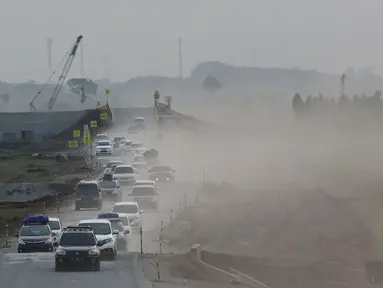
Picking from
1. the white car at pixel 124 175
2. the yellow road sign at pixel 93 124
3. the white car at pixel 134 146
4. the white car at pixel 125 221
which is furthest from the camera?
the yellow road sign at pixel 93 124

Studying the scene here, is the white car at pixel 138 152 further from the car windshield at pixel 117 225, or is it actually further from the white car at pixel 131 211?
the car windshield at pixel 117 225

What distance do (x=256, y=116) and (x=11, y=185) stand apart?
115m

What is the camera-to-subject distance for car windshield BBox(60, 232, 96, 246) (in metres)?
34.8

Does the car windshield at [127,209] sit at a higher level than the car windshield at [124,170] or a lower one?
lower

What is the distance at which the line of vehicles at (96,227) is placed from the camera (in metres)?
35.1

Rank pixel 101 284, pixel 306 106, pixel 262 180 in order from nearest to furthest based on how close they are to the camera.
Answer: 1. pixel 101 284
2. pixel 262 180
3. pixel 306 106

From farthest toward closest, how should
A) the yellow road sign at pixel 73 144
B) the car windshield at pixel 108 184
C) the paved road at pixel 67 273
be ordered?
the yellow road sign at pixel 73 144
the car windshield at pixel 108 184
the paved road at pixel 67 273

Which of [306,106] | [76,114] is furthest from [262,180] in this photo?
[306,106]

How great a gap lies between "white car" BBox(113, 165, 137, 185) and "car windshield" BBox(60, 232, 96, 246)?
140ft

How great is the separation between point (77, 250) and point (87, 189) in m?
28.5

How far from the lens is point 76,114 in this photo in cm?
14575

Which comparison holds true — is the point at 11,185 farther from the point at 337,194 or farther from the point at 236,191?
the point at 337,194

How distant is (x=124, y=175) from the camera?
78500mm

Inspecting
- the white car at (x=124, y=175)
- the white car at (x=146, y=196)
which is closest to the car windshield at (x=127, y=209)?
the white car at (x=146, y=196)
